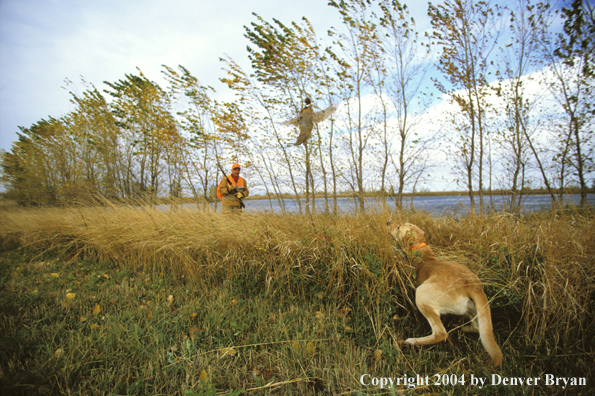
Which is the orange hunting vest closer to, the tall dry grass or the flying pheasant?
the tall dry grass

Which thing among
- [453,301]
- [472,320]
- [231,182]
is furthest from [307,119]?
[472,320]

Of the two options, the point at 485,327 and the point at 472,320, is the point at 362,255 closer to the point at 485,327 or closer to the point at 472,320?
the point at 472,320

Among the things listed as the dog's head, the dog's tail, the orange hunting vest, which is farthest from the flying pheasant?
the dog's tail

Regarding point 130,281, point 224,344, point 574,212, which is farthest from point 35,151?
point 574,212

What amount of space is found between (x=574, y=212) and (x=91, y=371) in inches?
211

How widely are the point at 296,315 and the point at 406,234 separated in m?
1.53

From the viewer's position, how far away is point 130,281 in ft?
11.6

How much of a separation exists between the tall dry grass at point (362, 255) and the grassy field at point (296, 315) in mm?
19

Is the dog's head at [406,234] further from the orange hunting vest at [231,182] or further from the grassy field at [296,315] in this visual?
the orange hunting vest at [231,182]

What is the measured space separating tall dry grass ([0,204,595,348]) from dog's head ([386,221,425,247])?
0.39 ft

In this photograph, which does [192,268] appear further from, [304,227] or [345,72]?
[345,72]

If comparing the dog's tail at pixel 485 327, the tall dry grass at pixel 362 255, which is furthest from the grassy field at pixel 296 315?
the dog's tail at pixel 485 327

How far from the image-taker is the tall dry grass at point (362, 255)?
216 centimetres

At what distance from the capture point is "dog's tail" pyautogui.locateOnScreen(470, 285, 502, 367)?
172 centimetres
